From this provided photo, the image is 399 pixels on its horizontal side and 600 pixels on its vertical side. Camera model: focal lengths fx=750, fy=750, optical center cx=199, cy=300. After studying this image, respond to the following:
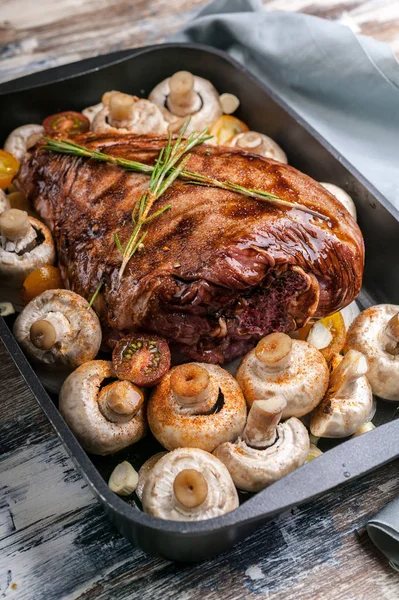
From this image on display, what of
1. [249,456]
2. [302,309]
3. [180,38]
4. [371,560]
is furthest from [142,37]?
[371,560]

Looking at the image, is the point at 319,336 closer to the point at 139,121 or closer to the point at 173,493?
the point at 173,493

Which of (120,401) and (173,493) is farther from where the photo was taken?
(120,401)

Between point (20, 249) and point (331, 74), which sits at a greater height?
point (331, 74)

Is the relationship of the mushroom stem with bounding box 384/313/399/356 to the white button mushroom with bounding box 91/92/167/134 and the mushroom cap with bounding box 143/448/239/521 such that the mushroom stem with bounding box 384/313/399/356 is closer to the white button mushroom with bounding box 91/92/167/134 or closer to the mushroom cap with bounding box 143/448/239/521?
the mushroom cap with bounding box 143/448/239/521

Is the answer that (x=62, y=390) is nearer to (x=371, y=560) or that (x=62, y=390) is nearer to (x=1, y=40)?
(x=371, y=560)

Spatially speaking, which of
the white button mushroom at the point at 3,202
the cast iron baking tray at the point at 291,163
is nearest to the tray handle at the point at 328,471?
the cast iron baking tray at the point at 291,163

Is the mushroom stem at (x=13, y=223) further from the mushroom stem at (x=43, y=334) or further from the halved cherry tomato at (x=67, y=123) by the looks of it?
the halved cherry tomato at (x=67, y=123)

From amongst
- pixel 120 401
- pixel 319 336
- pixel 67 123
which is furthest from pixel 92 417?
pixel 67 123
